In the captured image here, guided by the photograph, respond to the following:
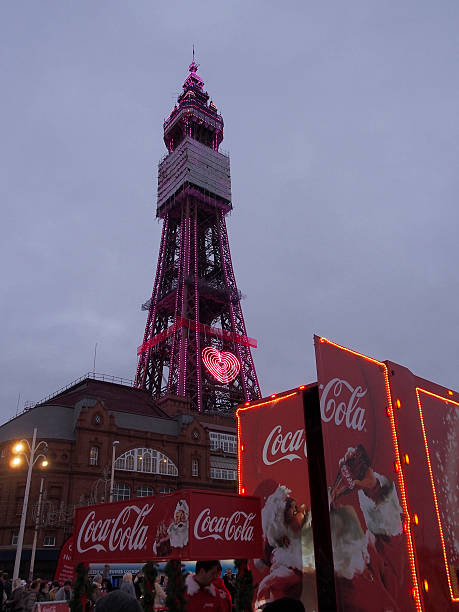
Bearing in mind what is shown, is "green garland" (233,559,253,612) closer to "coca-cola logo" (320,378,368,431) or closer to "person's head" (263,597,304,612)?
"coca-cola logo" (320,378,368,431)

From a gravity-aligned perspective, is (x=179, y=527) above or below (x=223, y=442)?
below

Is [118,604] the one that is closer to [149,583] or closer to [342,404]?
[149,583]

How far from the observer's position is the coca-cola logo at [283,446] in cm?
1112

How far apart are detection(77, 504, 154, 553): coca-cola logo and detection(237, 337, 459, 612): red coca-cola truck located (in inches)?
101

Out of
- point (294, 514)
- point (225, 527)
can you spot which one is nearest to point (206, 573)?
point (225, 527)

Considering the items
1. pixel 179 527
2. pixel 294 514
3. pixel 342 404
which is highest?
pixel 342 404

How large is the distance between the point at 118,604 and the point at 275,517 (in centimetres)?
767

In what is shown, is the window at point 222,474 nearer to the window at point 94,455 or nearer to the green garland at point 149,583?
the window at point 94,455

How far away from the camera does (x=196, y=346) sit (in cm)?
7156

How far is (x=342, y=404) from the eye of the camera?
10055 mm

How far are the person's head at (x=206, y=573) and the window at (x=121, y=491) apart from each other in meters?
42.2

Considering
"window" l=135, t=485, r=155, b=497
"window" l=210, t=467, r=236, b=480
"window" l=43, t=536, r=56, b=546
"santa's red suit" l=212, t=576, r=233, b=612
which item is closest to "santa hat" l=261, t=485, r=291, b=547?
"santa's red suit" l=212, t=576, r=233, b=612

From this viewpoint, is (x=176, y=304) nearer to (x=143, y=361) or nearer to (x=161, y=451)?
A: (x=143, y=361)

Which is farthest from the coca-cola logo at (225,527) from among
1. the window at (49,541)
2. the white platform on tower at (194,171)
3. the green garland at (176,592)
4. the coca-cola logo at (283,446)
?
the white platform on tower at (194,171)
